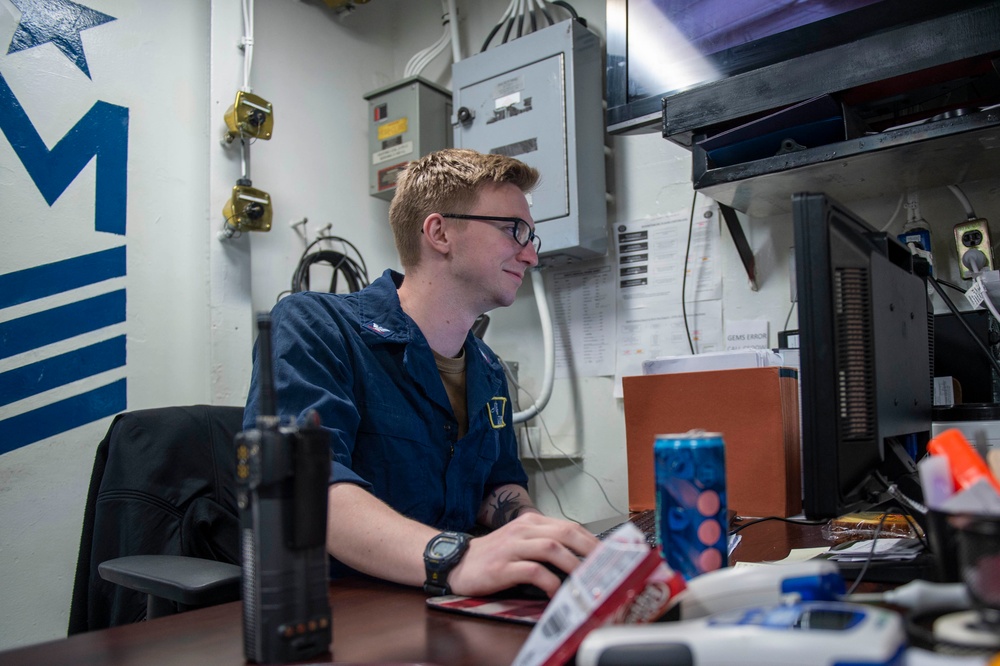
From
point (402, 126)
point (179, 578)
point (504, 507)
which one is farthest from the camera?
point (402, 126)

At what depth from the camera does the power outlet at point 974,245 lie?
5.08ft

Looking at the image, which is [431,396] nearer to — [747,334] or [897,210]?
[747,334]

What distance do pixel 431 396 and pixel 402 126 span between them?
1.45 meters

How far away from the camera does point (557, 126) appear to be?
210cm

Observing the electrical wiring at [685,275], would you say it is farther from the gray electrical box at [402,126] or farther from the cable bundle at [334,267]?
the cable bundle at [334,267]

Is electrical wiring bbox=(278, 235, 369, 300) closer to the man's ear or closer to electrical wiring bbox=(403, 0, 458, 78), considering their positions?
electrical wiring bbox=(403, 0, 458, 78)

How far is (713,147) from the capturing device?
1628 millimetres

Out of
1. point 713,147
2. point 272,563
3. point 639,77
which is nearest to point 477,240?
point 713,147

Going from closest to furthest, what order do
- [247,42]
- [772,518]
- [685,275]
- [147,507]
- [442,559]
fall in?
[442,559] < [147,507] < [772,518] < [685,275] < [247,42]

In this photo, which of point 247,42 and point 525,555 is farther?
point 247,42

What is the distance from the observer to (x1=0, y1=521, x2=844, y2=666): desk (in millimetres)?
620

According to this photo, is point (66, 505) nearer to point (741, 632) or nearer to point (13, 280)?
point (13, 280)

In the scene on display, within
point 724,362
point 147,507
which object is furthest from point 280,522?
point 724,362

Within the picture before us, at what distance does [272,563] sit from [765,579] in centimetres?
40
